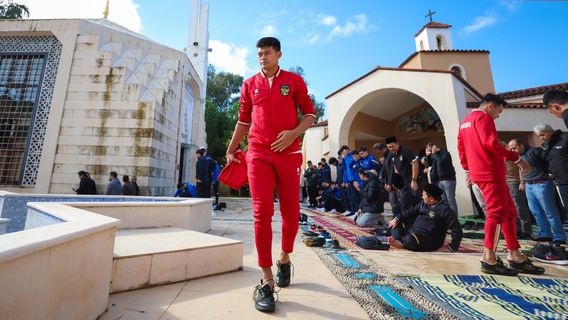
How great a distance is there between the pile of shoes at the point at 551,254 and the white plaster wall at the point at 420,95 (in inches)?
221

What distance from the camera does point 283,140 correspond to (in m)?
1.73

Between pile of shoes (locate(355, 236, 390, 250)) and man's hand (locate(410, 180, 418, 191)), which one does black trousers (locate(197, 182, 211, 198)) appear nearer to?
pile of shoes (locate(355, 236, 390, 250))

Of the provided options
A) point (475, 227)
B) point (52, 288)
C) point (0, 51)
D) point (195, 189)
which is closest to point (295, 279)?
point (52, 288)

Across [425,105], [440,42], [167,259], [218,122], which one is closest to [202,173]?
[167,259]

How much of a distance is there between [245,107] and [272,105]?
305 millimetres

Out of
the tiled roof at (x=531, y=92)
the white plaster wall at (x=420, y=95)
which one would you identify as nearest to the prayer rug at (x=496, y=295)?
the white plaster wall at (x=420, y=95)

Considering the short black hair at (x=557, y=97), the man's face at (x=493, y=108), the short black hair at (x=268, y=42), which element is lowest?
the man's face at (x=493, y=108)

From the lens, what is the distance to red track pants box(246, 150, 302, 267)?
1727mm

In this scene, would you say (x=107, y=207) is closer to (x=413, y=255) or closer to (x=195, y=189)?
(x=413, y=255)

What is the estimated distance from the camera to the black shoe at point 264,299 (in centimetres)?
147

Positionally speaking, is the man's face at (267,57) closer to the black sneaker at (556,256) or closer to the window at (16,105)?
the black sneaker at (556,256)

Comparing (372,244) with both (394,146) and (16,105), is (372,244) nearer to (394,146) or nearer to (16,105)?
(394,146)

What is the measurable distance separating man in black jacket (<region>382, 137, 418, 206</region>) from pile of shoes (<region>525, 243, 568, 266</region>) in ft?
6.36

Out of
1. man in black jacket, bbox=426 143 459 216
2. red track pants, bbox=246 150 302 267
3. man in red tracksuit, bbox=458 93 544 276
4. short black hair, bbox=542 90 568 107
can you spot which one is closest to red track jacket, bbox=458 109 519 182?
man in red tracksuit, bbox=458 93 544 276
